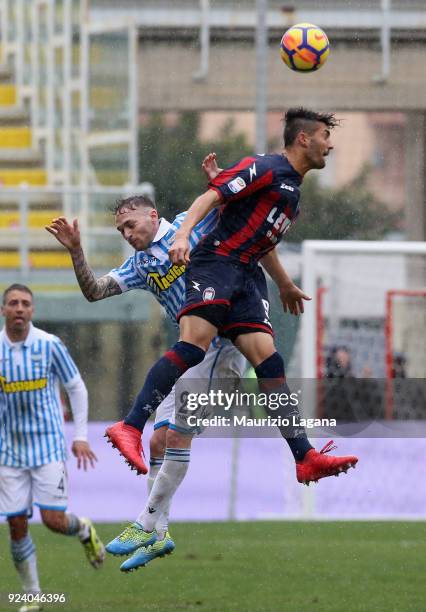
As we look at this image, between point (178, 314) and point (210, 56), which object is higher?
point (210, 56)

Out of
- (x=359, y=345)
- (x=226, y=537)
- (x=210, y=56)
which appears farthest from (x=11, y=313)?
(x=210, y=56)

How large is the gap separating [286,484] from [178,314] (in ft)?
19.7

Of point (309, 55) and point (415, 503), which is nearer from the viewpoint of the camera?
point (309, 55)

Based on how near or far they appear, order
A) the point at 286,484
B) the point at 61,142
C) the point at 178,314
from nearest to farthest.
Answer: the point at 178,314, the point at 286,484, the point at 61,142

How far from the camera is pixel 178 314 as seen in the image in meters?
7.28

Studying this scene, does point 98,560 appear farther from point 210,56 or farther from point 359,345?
point 210,56

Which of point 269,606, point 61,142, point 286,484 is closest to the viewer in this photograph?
point 269,606

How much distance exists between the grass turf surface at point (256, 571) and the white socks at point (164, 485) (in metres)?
1.38

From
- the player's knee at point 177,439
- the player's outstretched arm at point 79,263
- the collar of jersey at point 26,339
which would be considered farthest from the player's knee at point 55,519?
the player's outstretched arm at point 79,263

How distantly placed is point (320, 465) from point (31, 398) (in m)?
2.73

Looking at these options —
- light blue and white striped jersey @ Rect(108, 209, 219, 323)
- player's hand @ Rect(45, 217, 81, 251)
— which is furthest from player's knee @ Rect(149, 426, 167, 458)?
player's hand @ Rect(45, 217, 81, 251)

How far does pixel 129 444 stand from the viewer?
22.8 feet

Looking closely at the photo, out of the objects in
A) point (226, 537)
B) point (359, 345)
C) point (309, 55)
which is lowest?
point (226, 537)

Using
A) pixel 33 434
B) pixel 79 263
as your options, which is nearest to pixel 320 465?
pixel 79 263
